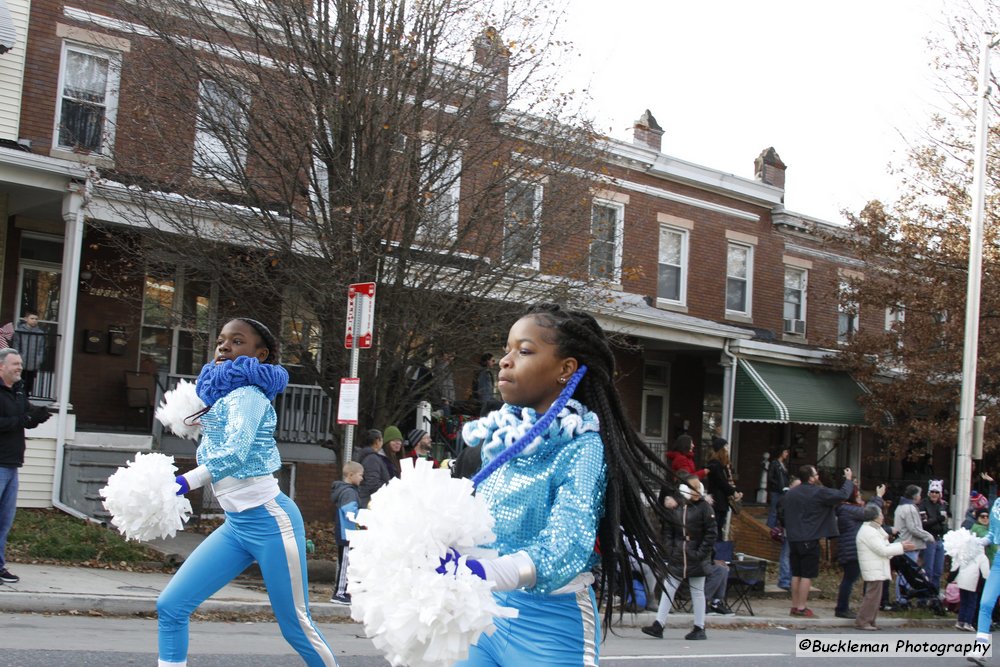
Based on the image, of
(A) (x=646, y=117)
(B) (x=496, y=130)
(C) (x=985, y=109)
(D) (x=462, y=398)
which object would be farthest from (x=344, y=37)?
(A) (x=646, y=117)

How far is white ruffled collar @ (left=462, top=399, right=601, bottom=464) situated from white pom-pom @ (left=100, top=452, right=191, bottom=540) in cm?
206

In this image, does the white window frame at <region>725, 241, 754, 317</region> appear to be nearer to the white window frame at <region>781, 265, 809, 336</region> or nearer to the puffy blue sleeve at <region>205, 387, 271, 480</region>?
the white window frame at <region>781, 265, 809, 336</region>

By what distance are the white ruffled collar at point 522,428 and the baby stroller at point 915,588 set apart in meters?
13.1

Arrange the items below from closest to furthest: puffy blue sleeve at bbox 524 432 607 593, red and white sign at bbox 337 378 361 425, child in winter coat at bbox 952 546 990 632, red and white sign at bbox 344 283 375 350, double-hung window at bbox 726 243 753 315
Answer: puffy blue sleeve at bbox 524 432 607 593 < red and white sign at bbox 337 378 361 425 < red and white sign at bbox 344 283 375 350 < child in winter coat at bbox 952 546 990 632 < double-hung window at bbox 726 243 753 315

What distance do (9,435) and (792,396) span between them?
16220mm

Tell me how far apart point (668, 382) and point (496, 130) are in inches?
460

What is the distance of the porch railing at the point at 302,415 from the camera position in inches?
614

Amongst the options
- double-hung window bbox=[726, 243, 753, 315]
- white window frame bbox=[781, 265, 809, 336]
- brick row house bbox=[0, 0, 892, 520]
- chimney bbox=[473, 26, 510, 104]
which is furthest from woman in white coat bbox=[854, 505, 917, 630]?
white window frame bbox=[781, 265, 809, 336]

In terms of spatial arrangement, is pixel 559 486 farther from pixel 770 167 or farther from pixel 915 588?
pixel 770 167

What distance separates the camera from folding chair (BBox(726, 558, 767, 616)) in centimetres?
1348

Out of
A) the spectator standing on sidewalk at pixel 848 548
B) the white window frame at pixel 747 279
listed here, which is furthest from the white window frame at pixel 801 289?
the spectator standing on sidewalk at pixel 848 548

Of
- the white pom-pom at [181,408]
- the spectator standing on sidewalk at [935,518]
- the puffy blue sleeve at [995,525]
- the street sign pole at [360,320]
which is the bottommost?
the spectator standing on sidewalk at [935,518]

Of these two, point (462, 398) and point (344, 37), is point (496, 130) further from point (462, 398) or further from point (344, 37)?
point (462, 398)

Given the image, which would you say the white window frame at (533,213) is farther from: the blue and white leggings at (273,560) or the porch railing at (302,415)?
the blue and white leggings at (273,560)
